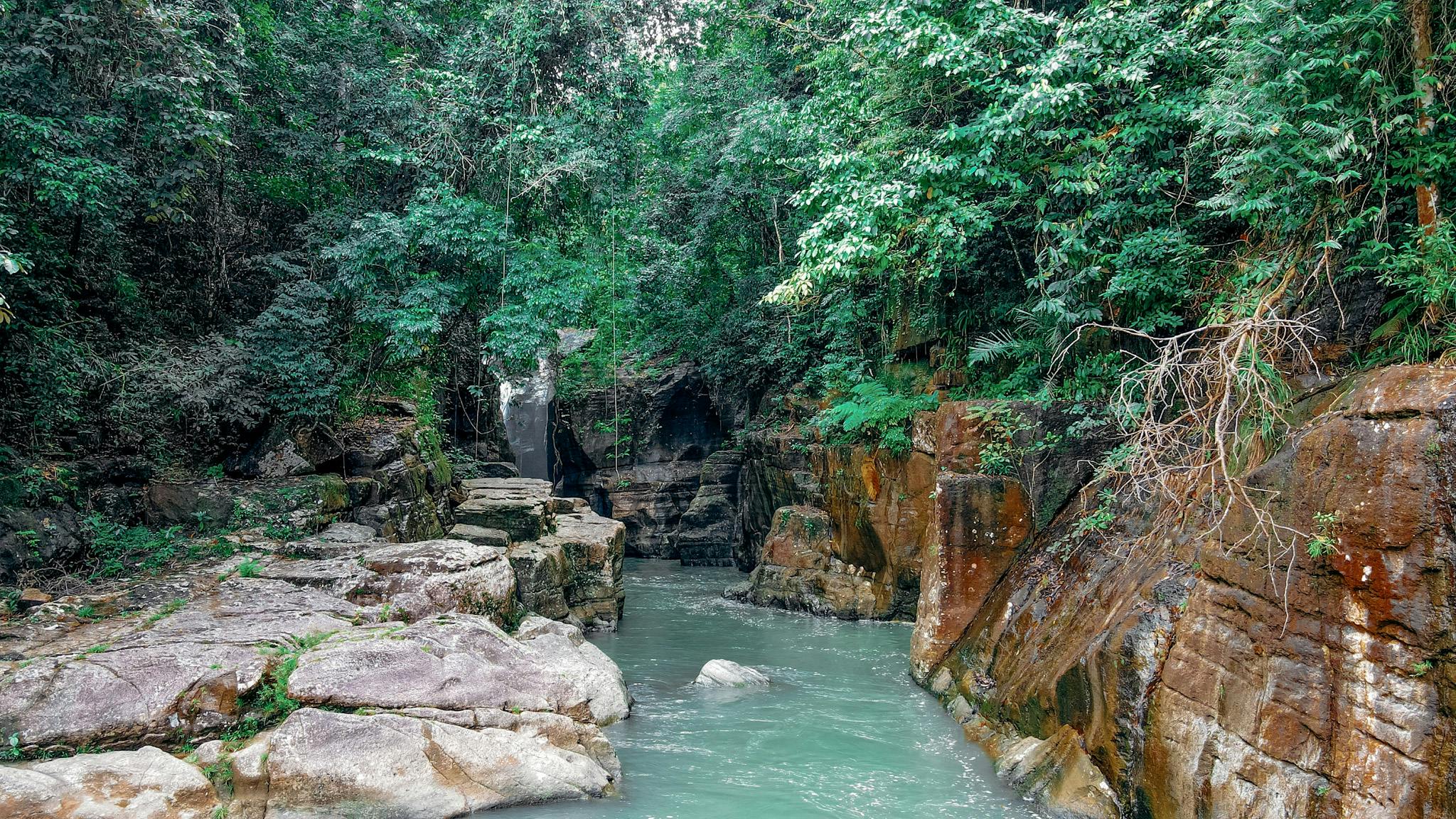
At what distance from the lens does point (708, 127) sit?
62.2ft

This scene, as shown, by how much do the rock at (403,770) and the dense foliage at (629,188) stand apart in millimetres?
4443

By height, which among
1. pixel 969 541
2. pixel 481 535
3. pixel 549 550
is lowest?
pixel 549 550

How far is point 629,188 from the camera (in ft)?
50.9

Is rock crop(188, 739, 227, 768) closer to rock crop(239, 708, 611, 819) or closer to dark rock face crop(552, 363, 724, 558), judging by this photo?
rock crop(239, 708, 611, 819)

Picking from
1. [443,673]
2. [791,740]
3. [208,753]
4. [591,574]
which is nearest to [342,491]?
[591,574]

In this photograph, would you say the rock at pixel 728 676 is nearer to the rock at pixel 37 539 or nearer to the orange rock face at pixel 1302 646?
the orange rock face at pixel 1302 646

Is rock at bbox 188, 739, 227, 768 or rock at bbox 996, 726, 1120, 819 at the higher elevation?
rock at bbox 188, 739, 227, 768

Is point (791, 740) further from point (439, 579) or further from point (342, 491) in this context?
point (342, 491)

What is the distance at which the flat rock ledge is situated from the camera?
567 centimetres

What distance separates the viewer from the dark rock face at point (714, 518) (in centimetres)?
2284

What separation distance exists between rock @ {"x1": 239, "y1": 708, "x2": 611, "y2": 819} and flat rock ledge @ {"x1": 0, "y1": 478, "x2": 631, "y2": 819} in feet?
0.04

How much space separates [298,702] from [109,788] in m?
1.26

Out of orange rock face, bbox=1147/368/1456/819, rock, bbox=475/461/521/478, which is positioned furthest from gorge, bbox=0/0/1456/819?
rock, bbox=475/461/521/478

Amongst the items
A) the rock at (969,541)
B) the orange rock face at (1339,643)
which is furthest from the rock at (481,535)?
the orange rock face at (1339,643)
